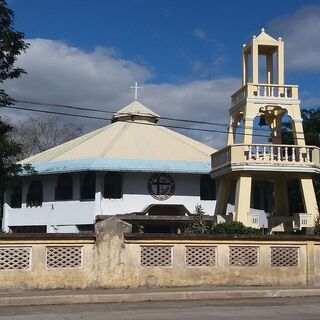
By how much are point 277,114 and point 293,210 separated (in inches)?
324

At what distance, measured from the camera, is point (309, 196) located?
25.8 metres

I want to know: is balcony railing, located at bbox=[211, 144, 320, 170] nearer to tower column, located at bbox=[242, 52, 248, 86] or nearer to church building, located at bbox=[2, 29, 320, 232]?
church building, located at bbox=[2, 29, 320, 232]

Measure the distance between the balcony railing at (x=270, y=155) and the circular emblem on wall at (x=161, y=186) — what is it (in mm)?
7794

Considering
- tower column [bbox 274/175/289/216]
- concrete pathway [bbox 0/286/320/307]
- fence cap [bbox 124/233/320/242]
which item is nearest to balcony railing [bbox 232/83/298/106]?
tower column [bbox 274/175/289/216]

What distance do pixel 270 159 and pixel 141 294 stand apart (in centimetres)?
1242

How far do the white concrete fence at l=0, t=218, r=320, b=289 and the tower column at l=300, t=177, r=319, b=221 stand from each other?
27.6 ft

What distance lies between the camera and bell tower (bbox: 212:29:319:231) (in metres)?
25.1

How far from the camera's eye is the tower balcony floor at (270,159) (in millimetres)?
24922

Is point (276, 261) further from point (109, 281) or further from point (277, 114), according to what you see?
point (277, 114)

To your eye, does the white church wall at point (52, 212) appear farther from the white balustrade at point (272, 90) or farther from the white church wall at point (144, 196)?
the white balustrade at point (272, 90)

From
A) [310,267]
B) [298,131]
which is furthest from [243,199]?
[310,267]

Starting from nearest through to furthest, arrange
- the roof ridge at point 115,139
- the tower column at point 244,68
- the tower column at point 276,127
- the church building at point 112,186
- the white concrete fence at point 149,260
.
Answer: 1. the white concrete fence at point 149,260
2. the tower column at point 244,68
3. the tower column at point 276,127
4. the church building at point 112,186
5. the roof ridge at point 115,139

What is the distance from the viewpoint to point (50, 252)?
50.9 ft

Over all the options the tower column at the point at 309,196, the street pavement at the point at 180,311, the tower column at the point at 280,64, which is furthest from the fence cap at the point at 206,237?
the tower column at the point at 280,64
